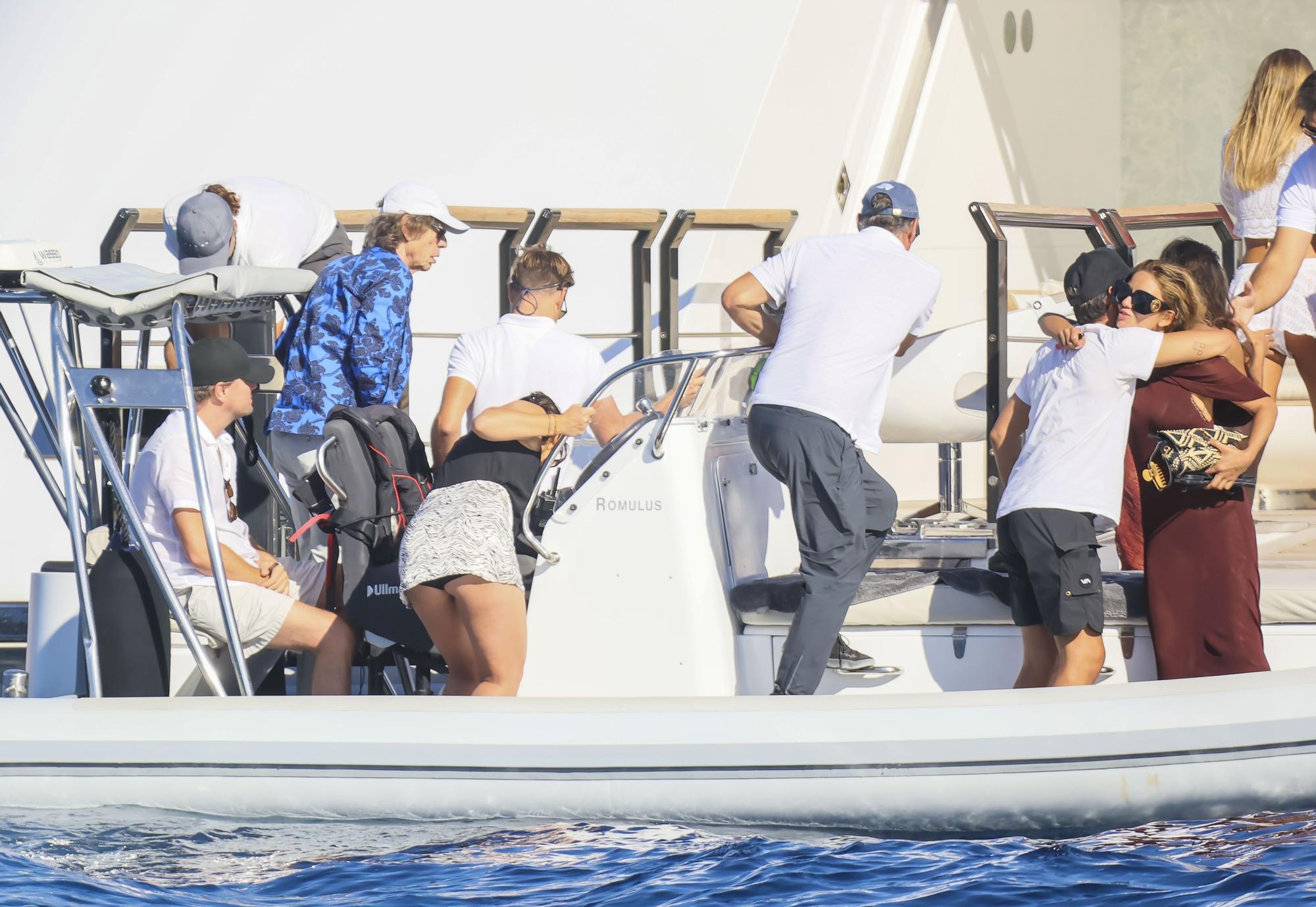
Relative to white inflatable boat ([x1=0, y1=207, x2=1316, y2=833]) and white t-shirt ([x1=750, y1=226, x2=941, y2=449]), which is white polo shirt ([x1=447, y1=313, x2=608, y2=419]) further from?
white t-shirt ([x1=750, y1=226, x2=941, y2=449])

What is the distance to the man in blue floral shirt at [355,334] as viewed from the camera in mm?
3635

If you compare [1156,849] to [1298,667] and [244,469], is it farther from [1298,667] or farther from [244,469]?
[244,469]

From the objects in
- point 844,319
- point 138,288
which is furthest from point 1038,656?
point 138,288

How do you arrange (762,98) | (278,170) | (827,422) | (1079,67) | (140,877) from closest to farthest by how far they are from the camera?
(140,877)
(827,422)
(278,170)
(762,98)
(1079,67)

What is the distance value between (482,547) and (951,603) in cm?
107

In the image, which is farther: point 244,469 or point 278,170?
point 278,170

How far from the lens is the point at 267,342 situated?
4.01 meters

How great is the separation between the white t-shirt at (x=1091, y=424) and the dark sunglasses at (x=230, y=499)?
1.74 m

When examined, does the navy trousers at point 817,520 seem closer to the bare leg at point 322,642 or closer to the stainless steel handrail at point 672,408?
the stainless steel handrail at point 672,408

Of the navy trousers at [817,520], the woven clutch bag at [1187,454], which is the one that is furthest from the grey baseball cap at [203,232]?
the woven clutch bag at [1187,454]

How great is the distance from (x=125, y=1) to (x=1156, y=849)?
214 inches

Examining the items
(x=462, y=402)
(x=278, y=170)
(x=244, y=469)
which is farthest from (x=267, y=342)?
(x=278, y=170)

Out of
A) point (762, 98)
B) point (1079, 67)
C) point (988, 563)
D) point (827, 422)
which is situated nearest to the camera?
point (827, 422)

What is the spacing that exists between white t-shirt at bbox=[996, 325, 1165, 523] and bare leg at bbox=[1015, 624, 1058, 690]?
31 centimetres
